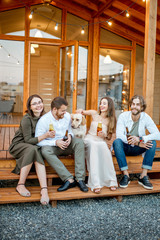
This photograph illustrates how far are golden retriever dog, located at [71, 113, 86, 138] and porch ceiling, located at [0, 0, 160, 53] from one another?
3264 mm

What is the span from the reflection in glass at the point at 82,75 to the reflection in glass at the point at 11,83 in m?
1.44

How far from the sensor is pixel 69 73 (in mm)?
5781

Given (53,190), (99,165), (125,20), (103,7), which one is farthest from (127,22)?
(53,190)

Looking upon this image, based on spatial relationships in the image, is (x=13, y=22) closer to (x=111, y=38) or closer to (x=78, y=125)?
(x=111, y=38)

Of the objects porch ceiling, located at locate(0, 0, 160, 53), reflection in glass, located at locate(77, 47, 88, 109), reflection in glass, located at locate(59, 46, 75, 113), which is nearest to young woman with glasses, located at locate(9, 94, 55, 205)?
reflection in glass, located at locate(59, 46, 75, 113)

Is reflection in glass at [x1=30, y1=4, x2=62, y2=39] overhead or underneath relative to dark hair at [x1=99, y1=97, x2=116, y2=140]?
overhead

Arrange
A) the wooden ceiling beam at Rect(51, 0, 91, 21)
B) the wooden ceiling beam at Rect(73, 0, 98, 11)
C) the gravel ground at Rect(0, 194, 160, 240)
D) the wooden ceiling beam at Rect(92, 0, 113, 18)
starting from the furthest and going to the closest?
1. the wooden ceiling beam at Rect(51, 0, 91, 21)
2. the wooden ceiling beam at Rect(73, 0, 98, 11)
3. the wooden ceiling beam at Rect(92, 0, 113, 18)
4. the gravel ground at Rect(0, 194, 160, 240)

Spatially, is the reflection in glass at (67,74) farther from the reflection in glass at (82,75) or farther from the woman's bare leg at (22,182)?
the woman's bare leg at (22,182)

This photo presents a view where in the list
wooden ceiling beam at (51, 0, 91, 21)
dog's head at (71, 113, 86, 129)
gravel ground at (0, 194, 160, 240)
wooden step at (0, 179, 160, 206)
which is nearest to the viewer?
gravel ground at (0, 194, 160, 240)

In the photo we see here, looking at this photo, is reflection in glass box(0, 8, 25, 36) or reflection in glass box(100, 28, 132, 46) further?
reflection in glass box(100, 28, 132, 46)

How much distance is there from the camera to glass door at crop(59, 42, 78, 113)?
5.54 m

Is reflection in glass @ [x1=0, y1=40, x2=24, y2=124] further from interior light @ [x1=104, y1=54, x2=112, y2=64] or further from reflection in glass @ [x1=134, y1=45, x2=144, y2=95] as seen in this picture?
reflection in glass @ [x1=134, y1=45, x2=144, y2=95]

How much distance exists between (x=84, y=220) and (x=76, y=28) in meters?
5.06

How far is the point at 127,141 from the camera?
121 inches
